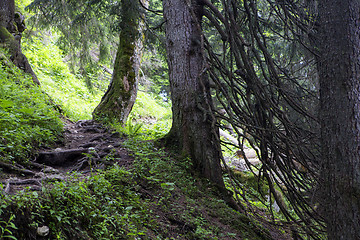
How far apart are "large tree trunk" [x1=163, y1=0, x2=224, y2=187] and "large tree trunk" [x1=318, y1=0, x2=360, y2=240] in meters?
1.93

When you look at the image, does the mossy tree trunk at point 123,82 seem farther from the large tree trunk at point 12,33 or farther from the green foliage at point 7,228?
the green foliage at point 7,228

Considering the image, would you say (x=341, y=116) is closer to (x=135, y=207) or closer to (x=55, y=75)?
(x=135, y=207)

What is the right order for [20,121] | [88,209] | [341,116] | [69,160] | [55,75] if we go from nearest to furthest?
[88,209]
[341,116]
[20,121]
[69,160]
[55,75]

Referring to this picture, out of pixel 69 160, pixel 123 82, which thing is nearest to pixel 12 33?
pixel 123 82

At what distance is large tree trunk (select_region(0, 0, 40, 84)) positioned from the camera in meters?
7.03

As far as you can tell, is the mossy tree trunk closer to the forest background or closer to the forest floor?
the forest background

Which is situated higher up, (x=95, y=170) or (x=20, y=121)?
(x=20, y=121)

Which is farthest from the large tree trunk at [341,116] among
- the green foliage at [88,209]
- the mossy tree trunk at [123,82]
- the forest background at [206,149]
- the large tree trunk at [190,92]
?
the mossy tree trunk at [123,82]

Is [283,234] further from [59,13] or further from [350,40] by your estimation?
[59,13]

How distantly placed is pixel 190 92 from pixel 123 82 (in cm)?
372

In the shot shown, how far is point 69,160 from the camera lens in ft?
15.0

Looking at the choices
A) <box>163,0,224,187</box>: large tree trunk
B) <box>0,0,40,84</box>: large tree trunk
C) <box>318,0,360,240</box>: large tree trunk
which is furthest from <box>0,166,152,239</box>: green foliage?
<box>0,0,40,84</box>: large tree trunk

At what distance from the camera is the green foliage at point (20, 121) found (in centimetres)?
363

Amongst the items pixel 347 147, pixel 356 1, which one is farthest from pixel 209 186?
pixel 356 1
